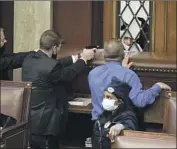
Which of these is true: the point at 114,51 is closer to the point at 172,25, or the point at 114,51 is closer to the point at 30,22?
the point at 172,25

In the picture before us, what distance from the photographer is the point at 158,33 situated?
14.2ft

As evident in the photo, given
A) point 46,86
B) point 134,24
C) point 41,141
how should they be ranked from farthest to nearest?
point 134,24
point 41,141
point 46,86

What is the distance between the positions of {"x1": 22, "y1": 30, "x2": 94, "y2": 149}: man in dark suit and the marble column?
762 millimetres

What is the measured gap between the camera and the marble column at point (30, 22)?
4695 mm

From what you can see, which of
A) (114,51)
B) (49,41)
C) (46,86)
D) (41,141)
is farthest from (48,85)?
(114,51)

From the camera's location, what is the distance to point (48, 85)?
3854 mm

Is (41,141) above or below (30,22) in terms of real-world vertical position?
below

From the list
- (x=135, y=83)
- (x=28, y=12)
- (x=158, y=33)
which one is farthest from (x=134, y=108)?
(x=28, y=12)

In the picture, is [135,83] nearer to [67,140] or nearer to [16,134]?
[16,134]

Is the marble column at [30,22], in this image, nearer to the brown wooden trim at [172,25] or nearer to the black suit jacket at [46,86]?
the black suit jacket at [46,86]

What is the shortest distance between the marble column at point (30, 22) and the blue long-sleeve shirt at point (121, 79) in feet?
4.22

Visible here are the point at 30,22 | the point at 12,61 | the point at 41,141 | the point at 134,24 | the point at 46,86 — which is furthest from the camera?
the point at 30,22

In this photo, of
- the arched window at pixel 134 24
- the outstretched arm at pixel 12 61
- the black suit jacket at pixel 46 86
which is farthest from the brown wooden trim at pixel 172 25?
the outstretched arm at pixel 12 61

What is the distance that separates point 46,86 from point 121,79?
0.69m
